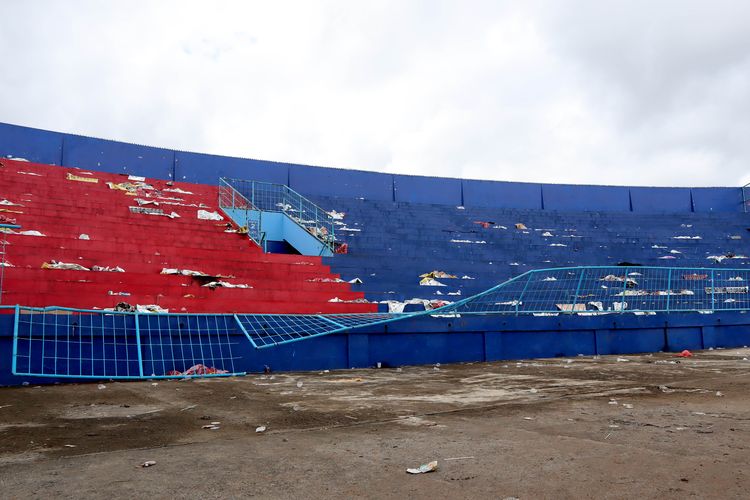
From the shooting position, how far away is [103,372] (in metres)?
6.09

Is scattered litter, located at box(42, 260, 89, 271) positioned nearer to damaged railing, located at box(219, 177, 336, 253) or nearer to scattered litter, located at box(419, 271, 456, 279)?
damaged railing, located at box(219, 177, 336, 253)

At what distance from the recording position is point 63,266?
24.8 feet

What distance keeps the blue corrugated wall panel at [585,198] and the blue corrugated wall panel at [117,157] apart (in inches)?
482

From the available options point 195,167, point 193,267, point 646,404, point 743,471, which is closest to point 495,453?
Answer: point 743,471

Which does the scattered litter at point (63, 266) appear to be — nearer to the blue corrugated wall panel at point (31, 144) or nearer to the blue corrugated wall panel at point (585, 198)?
the blue corrugated wall panel at point (31, 144)

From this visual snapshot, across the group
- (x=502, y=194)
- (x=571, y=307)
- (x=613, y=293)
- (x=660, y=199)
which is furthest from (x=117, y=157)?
(x=660, y=199)

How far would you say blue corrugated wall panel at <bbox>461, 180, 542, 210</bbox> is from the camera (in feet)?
58.4

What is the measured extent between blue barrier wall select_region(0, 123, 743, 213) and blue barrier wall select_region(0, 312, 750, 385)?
8.46 metres

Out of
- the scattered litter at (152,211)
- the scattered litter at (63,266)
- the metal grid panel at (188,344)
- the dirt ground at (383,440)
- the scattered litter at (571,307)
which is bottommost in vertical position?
the dirt ground at (383,440)

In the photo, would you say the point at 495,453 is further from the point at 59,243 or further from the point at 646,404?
the point at 59,243

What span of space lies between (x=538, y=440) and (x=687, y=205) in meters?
19.4

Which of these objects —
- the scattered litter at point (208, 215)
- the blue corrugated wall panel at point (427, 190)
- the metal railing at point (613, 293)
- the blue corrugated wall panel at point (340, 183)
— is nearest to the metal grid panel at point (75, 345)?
the metal railing at point (613, 293)

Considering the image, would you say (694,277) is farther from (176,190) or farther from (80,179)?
(80,179)

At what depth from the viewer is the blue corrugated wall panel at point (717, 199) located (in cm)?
1916
